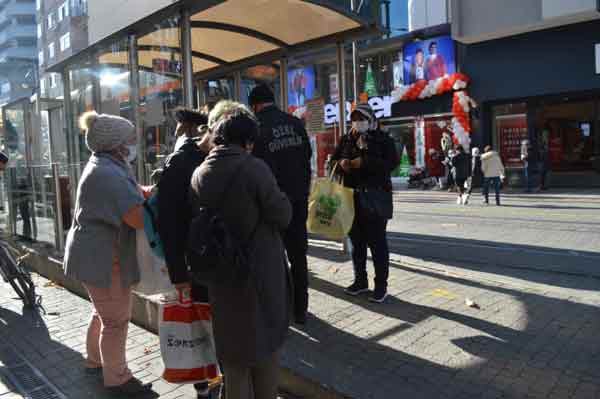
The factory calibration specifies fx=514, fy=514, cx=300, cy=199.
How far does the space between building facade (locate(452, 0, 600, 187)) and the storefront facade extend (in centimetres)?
3

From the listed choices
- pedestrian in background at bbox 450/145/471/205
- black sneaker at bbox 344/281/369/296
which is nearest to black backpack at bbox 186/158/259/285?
black sneaker at bbox 344/281/369/296

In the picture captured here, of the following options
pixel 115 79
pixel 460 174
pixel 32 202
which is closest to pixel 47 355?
pixel 115 79

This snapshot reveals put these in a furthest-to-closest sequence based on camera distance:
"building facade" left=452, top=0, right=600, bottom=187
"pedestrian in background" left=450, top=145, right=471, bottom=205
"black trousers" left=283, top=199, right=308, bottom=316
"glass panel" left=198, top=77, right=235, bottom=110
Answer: "building facade" left=452, top=0, right=600, bottom=187, "pedestrian in background" left=450, top=145, right=471, bottom=205, "glass panel" left=198, top=77, right=235, bottom=110, "black trousers" left=283, top=199, right=308, bottom=316

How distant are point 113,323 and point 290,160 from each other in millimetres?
1704

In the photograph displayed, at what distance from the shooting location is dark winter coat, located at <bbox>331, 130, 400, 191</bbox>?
4754mm

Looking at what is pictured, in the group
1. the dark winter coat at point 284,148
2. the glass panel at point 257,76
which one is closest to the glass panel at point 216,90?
the glass panel at point 257,76

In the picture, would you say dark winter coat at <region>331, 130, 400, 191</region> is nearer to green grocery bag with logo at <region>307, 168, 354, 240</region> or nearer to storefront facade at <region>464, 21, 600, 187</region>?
green grocery bag with logo at <region>307, 168, 354, 240</region>

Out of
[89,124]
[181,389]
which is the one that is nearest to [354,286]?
[181,389]

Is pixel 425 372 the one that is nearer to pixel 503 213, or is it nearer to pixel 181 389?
pixel 181 389

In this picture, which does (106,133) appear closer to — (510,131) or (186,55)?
(186,55)

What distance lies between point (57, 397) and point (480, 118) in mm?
18767

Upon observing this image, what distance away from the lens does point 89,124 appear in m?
3.49

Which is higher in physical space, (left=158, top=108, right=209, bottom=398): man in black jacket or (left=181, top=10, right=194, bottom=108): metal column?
(left=181, top=10, right=194, bottom=108): metal column

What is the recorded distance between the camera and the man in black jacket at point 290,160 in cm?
385
